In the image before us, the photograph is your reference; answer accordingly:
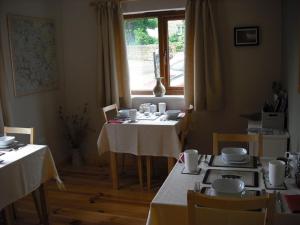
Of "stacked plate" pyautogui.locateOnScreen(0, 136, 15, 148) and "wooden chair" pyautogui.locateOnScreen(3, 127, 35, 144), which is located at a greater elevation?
"wooden chair" pyautogui.locateOnScreen(3, 127, 35, 144)

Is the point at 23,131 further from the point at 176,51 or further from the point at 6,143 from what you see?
the point at 176,51

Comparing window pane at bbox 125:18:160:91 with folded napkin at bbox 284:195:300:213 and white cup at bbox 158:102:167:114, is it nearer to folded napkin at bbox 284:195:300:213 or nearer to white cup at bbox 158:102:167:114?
white cup at bbox 158:102:167:114

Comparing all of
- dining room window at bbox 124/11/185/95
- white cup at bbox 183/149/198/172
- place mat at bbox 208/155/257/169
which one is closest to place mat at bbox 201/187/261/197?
white cup at bbox 183/149/198/172

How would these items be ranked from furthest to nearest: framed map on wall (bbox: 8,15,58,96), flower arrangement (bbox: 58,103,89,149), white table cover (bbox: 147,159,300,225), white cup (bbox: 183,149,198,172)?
flower arrangement (bbox: 58,103,89,149) < framed map on wall (bbox: 8,15,58,96) < white cup (bbox: 183,149,198,172) < white table cover (bbox: 147,159,300,225)

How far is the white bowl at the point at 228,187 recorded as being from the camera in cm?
155

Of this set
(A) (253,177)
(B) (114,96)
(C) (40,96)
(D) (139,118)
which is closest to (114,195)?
(D) (139,118)

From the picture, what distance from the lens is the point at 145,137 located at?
11.3 ft

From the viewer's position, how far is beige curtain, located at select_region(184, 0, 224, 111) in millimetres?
3697

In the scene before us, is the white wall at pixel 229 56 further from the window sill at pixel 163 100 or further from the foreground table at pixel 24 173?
the foreground table at pixel 24 173

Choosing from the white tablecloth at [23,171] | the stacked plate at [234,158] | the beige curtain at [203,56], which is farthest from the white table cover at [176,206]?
the beige curtain at [203,56]

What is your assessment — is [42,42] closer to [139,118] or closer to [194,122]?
[139,118]

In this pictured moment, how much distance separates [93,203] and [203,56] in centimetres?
199

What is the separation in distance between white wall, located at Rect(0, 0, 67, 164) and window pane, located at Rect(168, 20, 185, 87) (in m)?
1.47

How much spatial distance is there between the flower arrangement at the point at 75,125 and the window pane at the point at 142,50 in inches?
31.0
